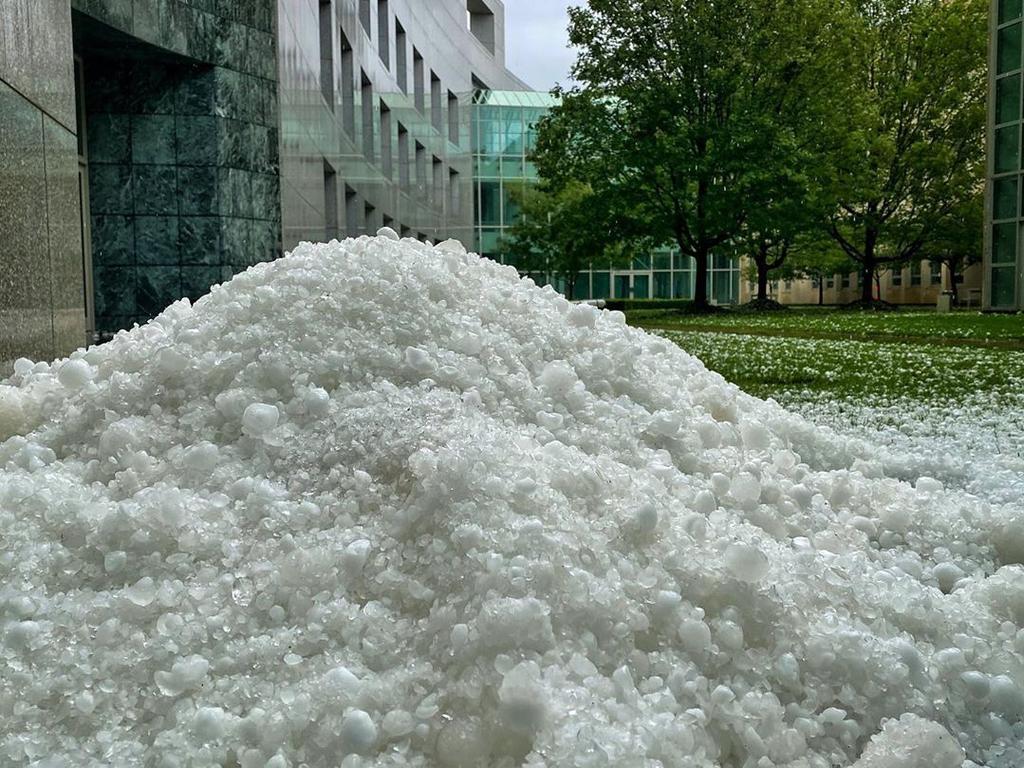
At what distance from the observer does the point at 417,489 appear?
8.39 feet

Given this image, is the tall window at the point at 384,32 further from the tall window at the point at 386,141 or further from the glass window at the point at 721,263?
the glass window at the point at 721,263

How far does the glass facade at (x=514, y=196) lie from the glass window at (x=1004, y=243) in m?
18.9

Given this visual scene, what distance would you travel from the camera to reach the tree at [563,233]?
27.3 meters

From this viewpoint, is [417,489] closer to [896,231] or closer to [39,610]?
[39,610]

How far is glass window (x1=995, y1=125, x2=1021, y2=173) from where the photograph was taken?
22.4 meters

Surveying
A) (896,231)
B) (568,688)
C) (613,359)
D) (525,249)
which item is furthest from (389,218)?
(568,688)

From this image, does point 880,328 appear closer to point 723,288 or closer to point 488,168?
point 488,168

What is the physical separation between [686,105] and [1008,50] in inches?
313

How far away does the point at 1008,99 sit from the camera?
2259 centimetres

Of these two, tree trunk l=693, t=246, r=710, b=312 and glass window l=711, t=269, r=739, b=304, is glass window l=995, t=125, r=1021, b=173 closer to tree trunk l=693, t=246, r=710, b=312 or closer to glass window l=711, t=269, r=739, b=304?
tree trunk l=693, t=246, r=710, b=312

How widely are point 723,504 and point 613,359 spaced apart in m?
0.79

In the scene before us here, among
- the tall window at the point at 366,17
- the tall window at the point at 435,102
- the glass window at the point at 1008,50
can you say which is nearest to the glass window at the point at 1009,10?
the glass window at the point at 1008,50

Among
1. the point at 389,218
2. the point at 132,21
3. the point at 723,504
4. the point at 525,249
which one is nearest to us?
the point at 723,504

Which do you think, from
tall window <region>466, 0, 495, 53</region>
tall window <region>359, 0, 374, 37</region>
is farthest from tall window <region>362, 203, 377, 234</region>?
tall window <region>466, 0, 495, 53</region>
